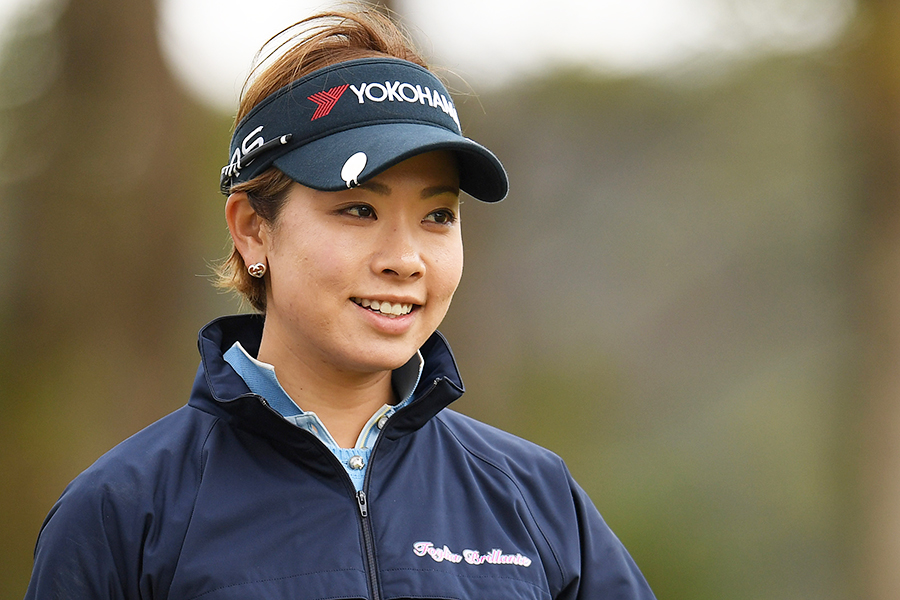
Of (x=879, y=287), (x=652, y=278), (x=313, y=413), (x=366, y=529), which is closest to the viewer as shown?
(x=366, y=529)

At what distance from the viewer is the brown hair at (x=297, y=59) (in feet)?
5.47

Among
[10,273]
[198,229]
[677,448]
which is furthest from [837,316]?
[10,273]

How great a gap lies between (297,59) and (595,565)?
46.0 inches

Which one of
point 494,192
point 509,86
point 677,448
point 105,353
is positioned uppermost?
point 509,86

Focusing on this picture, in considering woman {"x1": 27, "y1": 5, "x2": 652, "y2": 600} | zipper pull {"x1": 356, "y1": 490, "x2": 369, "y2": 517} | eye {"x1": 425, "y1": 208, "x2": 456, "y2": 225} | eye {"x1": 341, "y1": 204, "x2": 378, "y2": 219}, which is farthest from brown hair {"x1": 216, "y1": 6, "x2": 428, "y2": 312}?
zipper pull {"x1": 356, "y1": 490, "x2": 369, "y2": 517}

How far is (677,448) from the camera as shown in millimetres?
5055

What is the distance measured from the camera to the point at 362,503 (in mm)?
1526

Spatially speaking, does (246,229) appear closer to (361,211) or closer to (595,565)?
(361,211)

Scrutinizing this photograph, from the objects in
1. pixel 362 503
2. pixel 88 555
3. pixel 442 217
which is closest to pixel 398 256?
pixel 442 217

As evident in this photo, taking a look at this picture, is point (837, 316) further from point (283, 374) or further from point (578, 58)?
point (283, 374)

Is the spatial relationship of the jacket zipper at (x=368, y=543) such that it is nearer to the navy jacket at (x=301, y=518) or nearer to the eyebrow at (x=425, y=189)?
the navy jacket at (x=301, y=518)

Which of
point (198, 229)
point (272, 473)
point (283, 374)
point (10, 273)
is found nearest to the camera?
point (272, 473)

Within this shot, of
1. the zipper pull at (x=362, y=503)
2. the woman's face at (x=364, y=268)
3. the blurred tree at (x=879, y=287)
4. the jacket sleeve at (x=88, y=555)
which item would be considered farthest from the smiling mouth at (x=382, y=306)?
the blurred tree at (x=879, y=287)

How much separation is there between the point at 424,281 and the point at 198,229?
3333 mm
